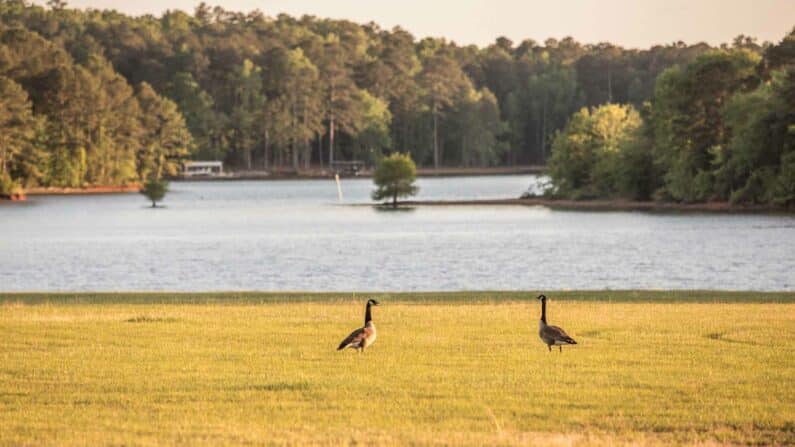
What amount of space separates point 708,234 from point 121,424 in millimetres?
67629

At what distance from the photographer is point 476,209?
400ft

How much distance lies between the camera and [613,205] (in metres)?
118

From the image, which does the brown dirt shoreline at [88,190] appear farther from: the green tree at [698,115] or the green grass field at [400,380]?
the green grass field at [400,380]

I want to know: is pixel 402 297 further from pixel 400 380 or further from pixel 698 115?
pixel 698 115

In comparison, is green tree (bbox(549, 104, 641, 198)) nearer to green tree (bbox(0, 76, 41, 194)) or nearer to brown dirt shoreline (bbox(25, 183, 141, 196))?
green tree (bbox(0, 76, 41, 194))

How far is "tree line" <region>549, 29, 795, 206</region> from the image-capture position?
97.2 meters

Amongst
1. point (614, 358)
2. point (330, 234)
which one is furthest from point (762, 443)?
point (330, 234)

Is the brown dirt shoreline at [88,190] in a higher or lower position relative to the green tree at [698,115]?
lower

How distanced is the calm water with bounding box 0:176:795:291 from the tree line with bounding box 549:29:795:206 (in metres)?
4.49

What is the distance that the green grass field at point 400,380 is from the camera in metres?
14.6

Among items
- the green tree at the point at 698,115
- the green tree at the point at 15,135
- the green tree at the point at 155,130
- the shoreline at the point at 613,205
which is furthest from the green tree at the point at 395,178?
the green tree at the point at 155,130

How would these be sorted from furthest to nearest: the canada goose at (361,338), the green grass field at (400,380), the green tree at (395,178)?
the green tree at (395,178) → the canada goose at (361,338) → the green grass field at (400,380)

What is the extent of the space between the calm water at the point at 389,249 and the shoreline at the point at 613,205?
2930 mm

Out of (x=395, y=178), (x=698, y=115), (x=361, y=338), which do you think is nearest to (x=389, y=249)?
(x=698, y=115)
